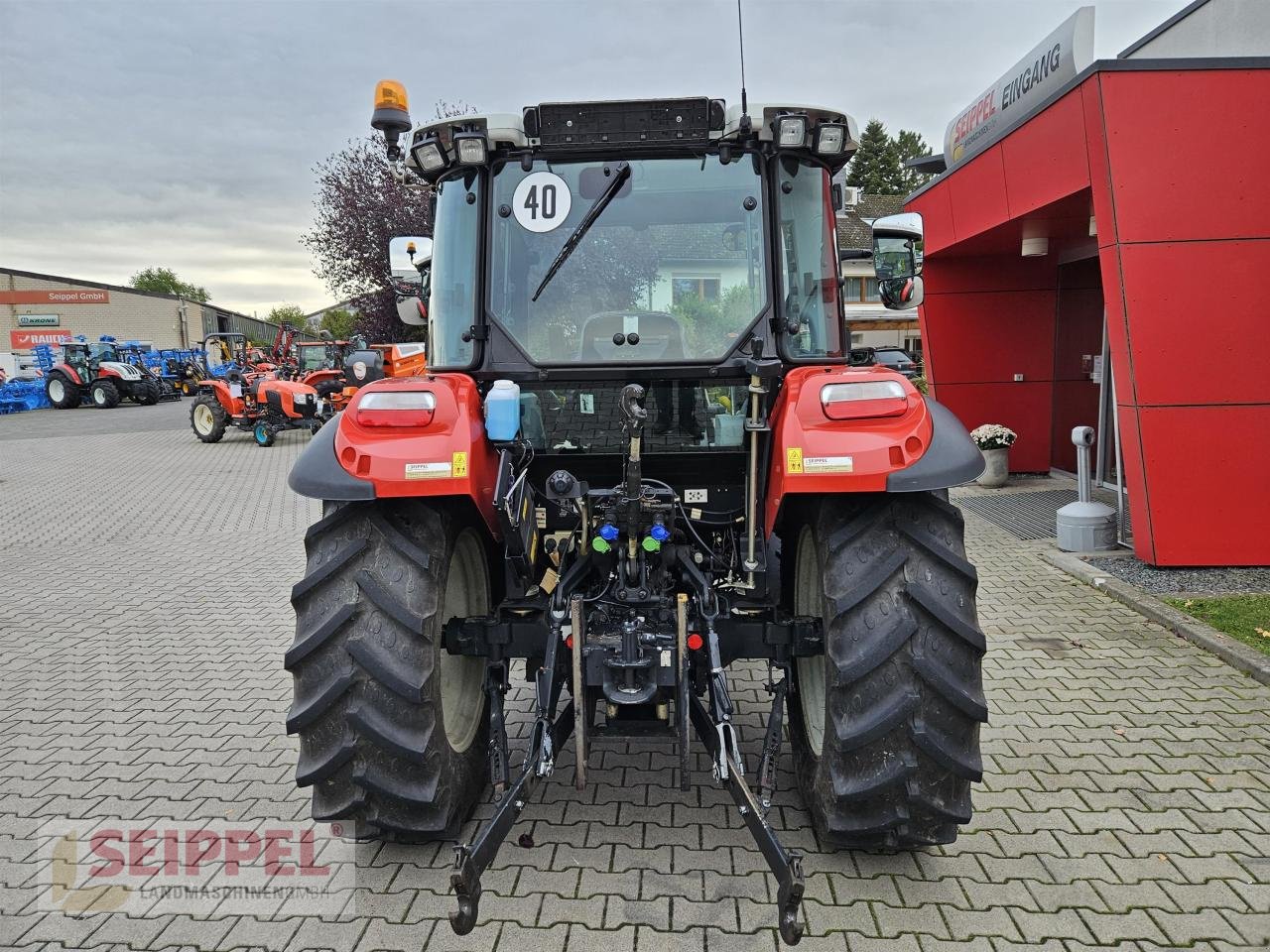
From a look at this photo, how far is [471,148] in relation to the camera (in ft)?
10.4

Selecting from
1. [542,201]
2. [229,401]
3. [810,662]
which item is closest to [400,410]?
[542,201]

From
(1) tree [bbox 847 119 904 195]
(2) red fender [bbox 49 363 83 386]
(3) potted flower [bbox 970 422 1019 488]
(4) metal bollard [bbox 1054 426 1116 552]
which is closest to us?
(4) metal bollard [bbox 1054 426 1116 552]

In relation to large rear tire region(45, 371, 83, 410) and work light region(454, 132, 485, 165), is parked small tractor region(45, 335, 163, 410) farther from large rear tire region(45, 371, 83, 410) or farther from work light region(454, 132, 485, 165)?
work light region(454, 132, 485, 165)

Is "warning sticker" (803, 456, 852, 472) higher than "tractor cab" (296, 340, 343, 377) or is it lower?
lower

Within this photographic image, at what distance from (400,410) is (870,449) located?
150cm

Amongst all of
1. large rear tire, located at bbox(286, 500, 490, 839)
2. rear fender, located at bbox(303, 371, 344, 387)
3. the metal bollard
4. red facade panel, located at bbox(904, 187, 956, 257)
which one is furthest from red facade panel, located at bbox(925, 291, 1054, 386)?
rear fender, located at bbox(303, 371, 344, 387)

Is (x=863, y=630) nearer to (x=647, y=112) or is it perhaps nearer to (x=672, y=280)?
(x=672, y=280)

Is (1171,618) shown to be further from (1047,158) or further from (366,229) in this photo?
(366,229)

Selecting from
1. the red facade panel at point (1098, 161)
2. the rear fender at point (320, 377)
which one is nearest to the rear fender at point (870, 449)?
the red facade panel at point (1098, 161)

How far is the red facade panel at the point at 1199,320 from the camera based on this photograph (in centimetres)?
614

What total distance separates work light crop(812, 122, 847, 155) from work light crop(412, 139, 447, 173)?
1411mm

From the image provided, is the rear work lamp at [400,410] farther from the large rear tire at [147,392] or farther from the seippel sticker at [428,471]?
the large rear tire at [147,392]

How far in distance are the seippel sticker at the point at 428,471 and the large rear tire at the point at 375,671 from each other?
0.20m

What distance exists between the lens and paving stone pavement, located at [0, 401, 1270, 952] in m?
2.67
